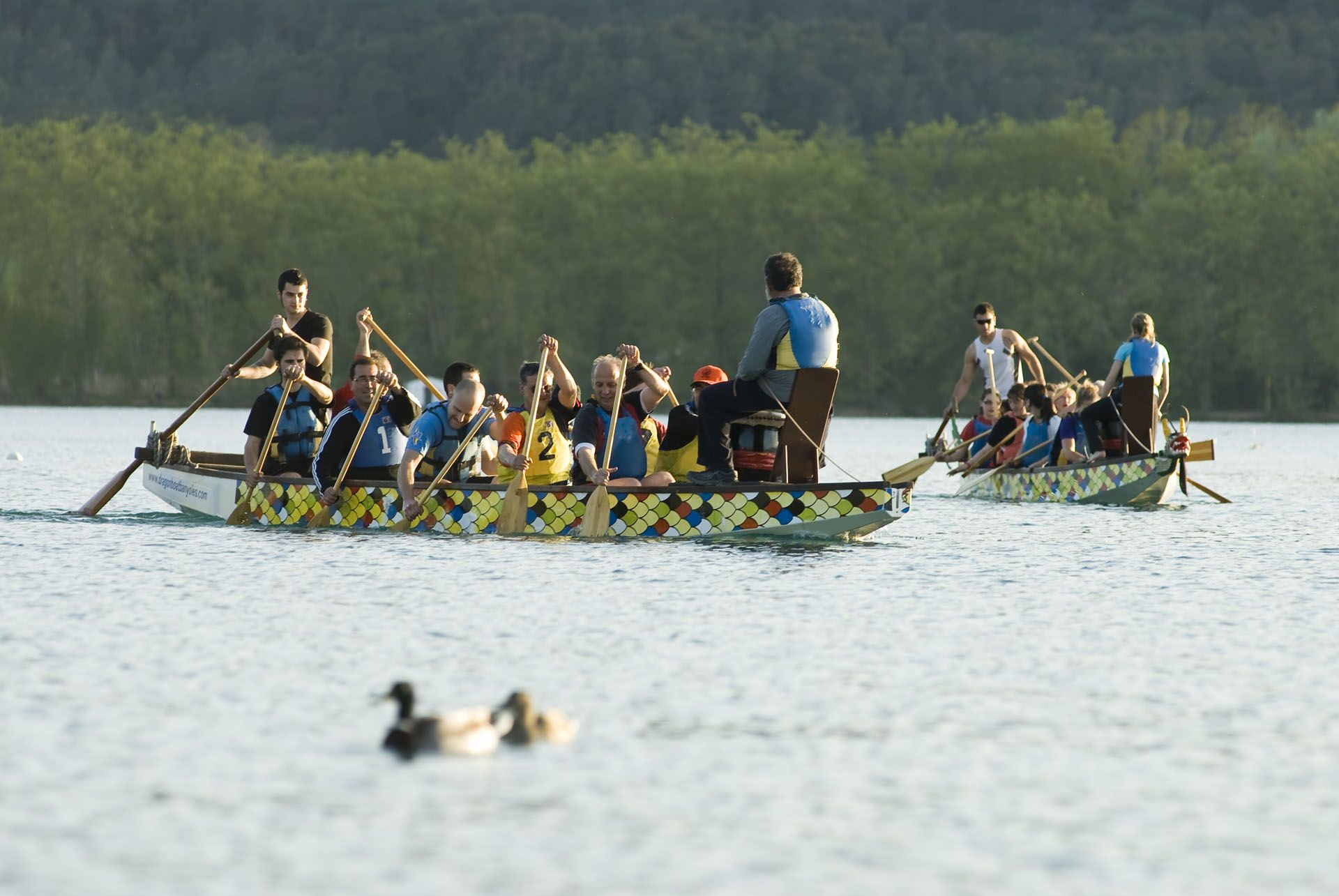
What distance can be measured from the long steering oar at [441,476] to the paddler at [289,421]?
44.3 inches

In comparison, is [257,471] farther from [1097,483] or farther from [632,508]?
[1097,483]

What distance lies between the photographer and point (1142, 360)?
21641mm

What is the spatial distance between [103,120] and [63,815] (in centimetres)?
8318

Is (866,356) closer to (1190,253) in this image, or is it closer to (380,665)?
(1190,253)

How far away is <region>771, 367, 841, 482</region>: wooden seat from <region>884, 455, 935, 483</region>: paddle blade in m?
0.55

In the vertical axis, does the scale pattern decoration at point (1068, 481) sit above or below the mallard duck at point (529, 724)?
above

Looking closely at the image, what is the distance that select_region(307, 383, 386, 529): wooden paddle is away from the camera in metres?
16.6

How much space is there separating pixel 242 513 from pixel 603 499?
12.2 feet

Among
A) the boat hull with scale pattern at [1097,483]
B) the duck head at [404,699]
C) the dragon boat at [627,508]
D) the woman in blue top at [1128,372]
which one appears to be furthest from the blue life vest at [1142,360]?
the duck head at [404,699]

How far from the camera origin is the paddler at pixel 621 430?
15562 mm

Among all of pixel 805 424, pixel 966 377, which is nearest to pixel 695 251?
pixel 966 377

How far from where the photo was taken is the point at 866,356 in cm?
7788

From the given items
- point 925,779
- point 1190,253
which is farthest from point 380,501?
point 1190,253

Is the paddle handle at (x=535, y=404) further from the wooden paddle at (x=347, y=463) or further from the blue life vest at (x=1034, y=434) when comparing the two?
the blue life vest at (x=1034, y=434)
